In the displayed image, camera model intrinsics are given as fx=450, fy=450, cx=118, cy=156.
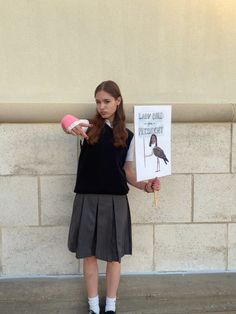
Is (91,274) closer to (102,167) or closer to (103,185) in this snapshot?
(103,185)

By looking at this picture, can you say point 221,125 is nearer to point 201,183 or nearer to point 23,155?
point 201,183

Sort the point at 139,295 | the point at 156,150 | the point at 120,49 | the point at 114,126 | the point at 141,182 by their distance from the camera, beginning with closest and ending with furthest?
the point at 114,126 → the point at 156,150 → the point at 141,182 → the point at 139,295 → the point at 120,49

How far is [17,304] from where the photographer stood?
366 cm

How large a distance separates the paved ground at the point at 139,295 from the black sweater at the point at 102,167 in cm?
104

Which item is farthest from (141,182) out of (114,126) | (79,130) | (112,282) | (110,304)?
(110,304)

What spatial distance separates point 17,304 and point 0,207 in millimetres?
851

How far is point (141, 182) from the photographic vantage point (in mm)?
3475

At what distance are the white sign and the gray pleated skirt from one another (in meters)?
0.30

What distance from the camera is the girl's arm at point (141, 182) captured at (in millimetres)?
3398

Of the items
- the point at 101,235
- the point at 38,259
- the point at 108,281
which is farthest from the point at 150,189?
the point at 38,259

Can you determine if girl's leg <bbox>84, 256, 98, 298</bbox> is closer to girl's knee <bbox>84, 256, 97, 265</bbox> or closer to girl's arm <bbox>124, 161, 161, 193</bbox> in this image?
girl's knee <bbox>84, 256, 97, 265</bbox>

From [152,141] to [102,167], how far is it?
429 millimetres

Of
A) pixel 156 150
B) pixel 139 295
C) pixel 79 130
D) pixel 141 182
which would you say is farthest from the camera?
pixel 139 295

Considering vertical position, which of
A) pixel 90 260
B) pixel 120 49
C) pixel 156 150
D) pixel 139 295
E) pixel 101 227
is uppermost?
pixel 120 49
